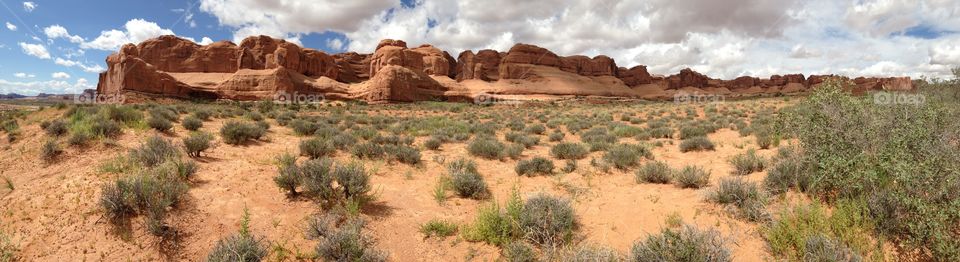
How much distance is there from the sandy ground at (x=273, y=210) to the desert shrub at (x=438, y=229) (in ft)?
0.34

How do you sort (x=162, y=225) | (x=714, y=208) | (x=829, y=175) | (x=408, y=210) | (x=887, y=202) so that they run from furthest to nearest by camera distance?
(x=408, y=210)
(x=714, y=208)
(x=829, y=175)
(x=162, y=225)
(x=887, y=202)

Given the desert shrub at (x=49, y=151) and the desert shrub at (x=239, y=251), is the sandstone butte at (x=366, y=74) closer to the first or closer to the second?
the desert shrub at (x=49, y=151)

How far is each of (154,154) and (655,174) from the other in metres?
8.44

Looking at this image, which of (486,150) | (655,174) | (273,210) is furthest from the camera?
(486,150)

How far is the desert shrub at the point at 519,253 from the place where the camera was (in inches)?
155

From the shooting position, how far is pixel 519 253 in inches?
156

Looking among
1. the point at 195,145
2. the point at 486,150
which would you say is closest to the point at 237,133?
the point at 195,145

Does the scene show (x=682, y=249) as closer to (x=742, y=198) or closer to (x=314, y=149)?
(x=742, y=198)

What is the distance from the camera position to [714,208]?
16.8ft

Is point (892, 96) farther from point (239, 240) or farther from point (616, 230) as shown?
point (239, 240)

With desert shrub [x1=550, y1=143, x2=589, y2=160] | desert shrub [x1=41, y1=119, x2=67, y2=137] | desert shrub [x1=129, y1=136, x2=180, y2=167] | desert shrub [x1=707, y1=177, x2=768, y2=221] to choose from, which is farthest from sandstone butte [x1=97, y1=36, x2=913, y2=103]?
desert shrub [x1=707, y1=177, x2=768, y2=221]

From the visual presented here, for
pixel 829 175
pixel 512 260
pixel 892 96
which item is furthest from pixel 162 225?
pixel 892 96

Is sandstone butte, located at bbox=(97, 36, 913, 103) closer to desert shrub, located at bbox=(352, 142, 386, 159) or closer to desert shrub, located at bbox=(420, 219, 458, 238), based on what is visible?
desert shrub, located at bbox=(352, 142, 386, 159)

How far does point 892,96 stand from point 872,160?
2.48 m
